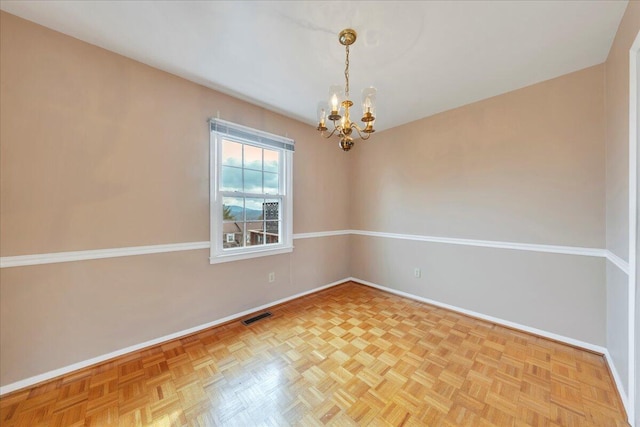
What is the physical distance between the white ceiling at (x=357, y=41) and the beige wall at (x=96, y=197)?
0.80 ft

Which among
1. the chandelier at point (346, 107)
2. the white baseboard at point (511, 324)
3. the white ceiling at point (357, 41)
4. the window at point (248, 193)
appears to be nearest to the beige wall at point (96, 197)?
the window at point (248, 193)

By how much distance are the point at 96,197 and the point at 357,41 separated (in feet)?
7.99

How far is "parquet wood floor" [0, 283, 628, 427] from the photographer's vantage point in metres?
1.44

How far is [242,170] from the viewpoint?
9.18 ft

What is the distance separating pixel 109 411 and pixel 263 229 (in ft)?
6.55

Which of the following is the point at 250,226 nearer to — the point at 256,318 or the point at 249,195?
the point at 249,195

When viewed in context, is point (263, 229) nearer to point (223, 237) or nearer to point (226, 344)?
point (223, 237)

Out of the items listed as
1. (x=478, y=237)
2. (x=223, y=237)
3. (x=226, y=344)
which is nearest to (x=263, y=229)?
(x=223, y=237)

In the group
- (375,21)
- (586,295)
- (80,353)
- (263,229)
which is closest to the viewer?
(375,21)

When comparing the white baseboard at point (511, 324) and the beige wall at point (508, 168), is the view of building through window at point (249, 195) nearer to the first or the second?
the beige wall at point (508, 168)

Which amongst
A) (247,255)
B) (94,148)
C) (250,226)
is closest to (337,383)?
(247,255)

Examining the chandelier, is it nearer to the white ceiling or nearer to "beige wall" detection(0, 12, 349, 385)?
the white ceiling

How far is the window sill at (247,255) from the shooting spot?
2.54 metres

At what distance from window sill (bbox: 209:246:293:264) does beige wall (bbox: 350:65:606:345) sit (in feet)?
5.33
